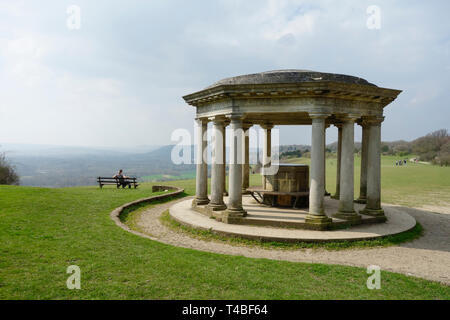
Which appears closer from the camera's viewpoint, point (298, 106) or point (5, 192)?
point (298, 106)

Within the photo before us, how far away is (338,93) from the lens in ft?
32.6

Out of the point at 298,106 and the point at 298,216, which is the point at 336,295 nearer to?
the point at 298,216

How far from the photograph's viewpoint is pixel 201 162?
13602mm

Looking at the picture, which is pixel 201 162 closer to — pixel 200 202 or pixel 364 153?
pixel 200 202

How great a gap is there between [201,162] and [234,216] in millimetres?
3666

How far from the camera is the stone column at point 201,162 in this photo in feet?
44.4

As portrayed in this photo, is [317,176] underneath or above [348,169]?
underneath

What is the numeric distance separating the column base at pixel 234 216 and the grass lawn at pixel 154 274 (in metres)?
3.20

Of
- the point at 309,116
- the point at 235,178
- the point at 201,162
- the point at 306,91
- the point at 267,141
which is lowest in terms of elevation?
the point at 235,178

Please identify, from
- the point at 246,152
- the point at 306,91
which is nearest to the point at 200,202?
the point at 246,152

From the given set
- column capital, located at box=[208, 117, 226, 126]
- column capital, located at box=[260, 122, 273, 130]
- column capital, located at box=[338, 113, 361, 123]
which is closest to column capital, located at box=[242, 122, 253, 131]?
column capital, located at box=[260, 122, 273, 130]
